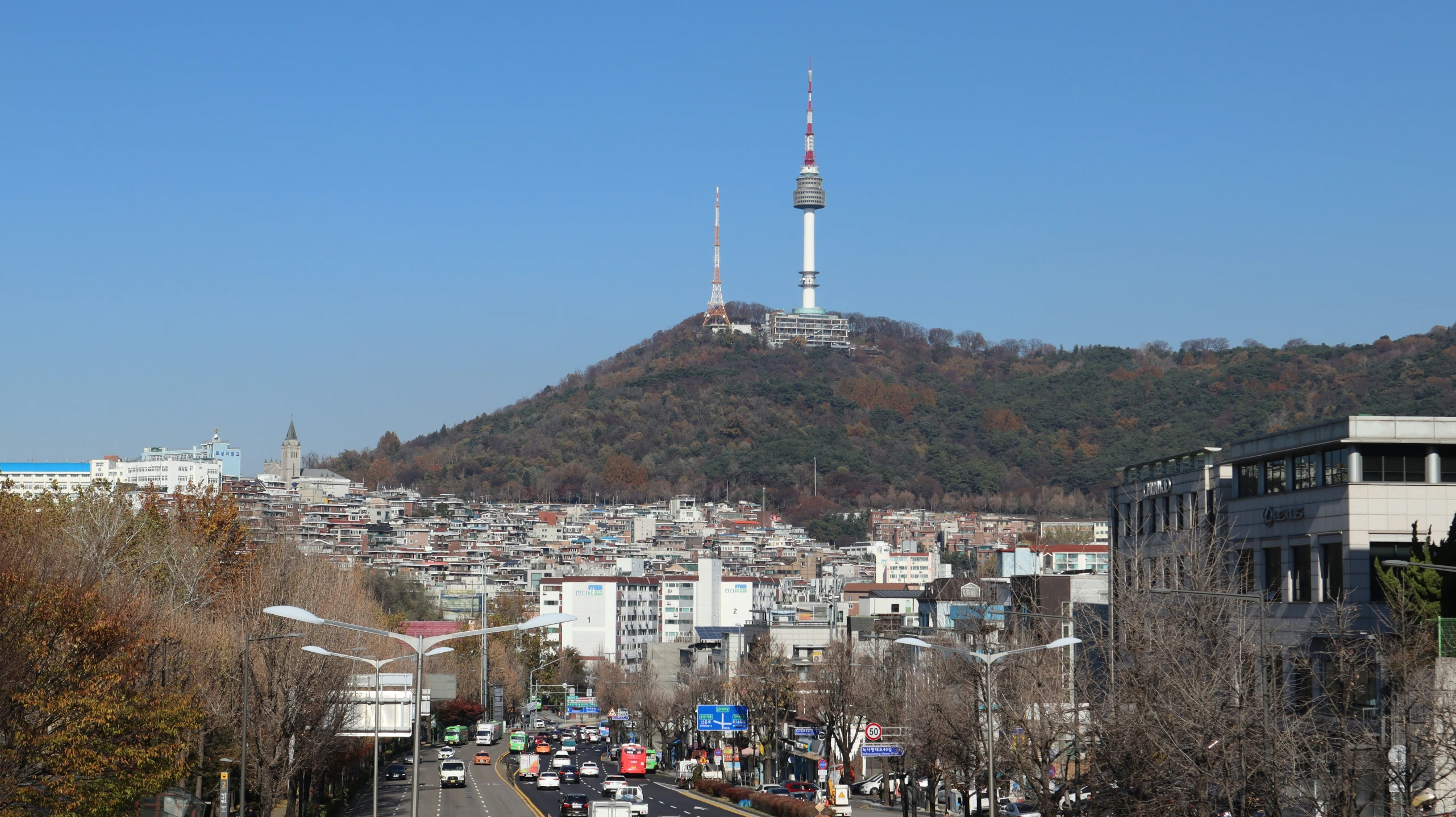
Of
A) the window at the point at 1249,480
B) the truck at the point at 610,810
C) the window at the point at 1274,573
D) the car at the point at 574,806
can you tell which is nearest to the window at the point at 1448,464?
the window at the point at 1274,573

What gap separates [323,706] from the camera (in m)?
57.6

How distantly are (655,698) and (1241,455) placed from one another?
7040 cm

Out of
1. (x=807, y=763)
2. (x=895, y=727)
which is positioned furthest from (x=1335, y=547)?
(x=807, y=763)

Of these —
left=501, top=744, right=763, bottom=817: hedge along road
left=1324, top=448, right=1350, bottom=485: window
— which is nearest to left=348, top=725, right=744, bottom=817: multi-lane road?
left=501, top=744, right=763, bottom=817: hedge along road

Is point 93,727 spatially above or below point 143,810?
above

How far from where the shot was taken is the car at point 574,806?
55.3 meters

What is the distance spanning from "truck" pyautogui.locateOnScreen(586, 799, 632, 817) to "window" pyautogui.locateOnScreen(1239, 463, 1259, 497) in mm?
24804

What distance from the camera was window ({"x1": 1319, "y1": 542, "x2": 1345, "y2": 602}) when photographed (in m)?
50.1

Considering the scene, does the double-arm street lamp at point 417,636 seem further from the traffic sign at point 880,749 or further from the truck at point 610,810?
the traffic sign at point 880,749

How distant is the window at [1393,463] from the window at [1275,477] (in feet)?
13.6

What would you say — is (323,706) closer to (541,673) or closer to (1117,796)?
(1117,796)

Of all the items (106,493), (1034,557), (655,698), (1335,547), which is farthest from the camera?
(655,698)

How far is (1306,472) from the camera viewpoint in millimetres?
53156

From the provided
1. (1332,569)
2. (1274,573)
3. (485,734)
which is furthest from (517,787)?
(1332,569)
